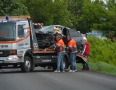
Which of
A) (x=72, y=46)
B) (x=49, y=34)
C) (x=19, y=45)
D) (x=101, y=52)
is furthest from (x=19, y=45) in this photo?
(x=101, y=52)

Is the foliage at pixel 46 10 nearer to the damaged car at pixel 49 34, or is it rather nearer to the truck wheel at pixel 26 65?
the damaged car at pixel 49 34

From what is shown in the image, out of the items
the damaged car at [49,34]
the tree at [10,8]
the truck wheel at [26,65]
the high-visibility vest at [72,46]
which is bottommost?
the truck wheel at [26,65]

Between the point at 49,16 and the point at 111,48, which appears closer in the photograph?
the point at 111,48

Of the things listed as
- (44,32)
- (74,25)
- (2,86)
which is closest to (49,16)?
(74,25)

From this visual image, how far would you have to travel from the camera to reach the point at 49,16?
7156 cm

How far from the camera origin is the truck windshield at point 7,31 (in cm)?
2373

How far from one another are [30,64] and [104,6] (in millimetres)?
39044

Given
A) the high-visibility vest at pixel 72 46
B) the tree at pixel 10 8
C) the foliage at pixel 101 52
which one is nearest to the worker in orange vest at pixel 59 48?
the high-visibility vest at pixel 72 46

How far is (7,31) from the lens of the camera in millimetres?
23859

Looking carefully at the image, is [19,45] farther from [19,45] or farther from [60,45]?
[60,45]

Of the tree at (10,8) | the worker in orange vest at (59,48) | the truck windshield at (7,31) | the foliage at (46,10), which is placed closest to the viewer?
the truck windshield at (7,31)

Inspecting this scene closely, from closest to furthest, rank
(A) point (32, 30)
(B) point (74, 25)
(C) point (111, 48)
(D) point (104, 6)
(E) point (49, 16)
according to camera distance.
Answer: (A) point (32, 30) < (C) point (111, 48) < (D) point (104, 6) < (E) point (49, 16) < (B) point (74, 25)

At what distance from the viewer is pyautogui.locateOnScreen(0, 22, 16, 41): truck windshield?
23.7 meters

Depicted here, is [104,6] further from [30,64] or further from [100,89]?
[100,89]
